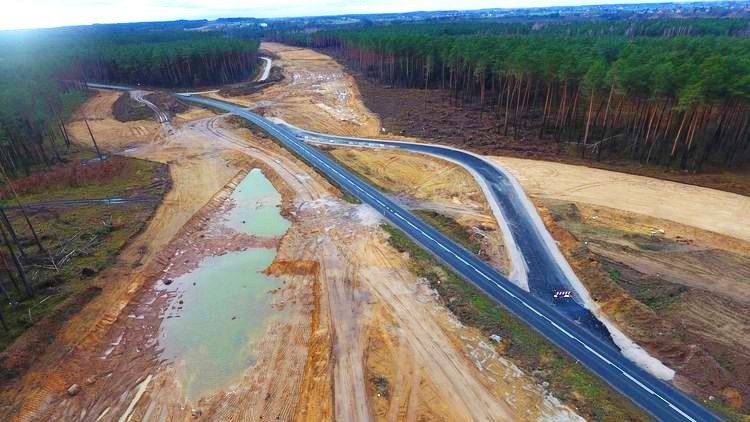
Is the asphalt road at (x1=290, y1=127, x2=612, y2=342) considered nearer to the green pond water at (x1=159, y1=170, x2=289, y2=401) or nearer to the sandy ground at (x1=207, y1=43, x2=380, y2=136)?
the sandy ground at (x1=207, y1=43, x2=380, y2=136)

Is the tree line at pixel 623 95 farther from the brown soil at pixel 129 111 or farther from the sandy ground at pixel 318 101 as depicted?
the brown soil at pixel 129 111

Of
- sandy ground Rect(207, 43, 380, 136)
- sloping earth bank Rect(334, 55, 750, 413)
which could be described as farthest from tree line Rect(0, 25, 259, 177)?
sloping earth bank Rect(334, 55, 750, 413)

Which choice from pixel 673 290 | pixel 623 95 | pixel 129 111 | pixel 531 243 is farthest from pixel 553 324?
pixel 129 111

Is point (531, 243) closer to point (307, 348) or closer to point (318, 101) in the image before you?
point (307, 348)

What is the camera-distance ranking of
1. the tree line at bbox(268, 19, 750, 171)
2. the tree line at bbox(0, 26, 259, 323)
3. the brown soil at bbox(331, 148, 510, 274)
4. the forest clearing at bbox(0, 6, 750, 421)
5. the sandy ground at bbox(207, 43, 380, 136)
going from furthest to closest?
1. the sandy ground at bbox(207, 43, 380, 136)
2. the tree line at bbox(0, 26, 259, 323)
3. the tree line at bbox(268, 19, 750, 171)
4. the brown soil at bbox(331, 148, 510, 274)
5. the forest clearing at bbox(0, 6, 750, 421)

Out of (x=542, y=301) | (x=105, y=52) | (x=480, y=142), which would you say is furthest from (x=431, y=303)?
(x=105, y=52)

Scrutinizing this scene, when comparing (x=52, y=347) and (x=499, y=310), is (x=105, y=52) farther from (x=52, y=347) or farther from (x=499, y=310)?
(x=499, y=310)
